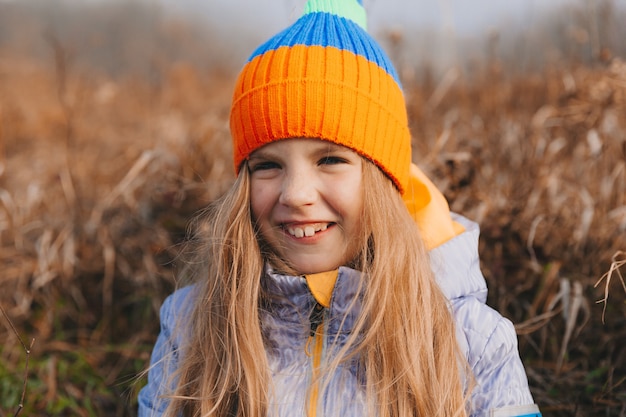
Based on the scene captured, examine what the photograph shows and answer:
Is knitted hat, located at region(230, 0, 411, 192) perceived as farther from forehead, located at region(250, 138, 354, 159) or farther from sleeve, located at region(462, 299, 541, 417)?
sleeve, located at region(462, 299, 541, 417)

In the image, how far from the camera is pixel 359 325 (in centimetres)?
179

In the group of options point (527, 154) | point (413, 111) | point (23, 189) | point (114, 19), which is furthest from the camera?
point (114, 19)

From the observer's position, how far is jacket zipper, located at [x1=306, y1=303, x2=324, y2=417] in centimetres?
182

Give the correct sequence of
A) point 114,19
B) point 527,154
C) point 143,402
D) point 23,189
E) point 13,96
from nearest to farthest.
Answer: point 143,402 → point 527,154 → point 23,189 → point 13,96 → point 114,19

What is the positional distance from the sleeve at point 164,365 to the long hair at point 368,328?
2.7 inches

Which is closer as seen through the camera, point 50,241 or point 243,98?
point 243,98

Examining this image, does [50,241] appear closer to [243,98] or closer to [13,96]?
[243,98]

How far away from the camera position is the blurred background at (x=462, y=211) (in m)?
2.53

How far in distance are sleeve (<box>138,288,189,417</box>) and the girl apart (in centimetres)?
2

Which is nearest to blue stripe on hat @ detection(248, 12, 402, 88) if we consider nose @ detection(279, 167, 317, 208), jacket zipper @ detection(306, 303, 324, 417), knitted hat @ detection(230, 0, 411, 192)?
knitted hat @ detection(230, 0, 411, 192)

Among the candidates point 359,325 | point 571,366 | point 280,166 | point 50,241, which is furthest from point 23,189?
point 571,366

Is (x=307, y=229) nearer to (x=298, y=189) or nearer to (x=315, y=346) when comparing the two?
(x=298, y=189)

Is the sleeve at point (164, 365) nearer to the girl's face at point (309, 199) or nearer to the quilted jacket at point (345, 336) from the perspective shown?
the quilted jacket at point (345, 336)

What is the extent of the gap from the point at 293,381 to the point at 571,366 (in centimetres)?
120
